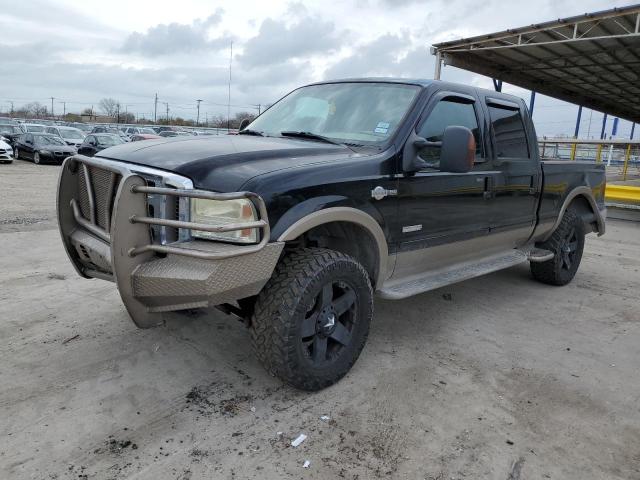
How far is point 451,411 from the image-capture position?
2.99 m

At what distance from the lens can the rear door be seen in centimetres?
449

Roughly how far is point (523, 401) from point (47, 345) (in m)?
3.20

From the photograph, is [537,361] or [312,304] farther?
[537,361]

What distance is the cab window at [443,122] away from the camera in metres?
3.69

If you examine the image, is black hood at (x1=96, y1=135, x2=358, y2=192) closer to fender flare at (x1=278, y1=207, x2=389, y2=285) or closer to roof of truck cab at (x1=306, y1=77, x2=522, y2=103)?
fender flare at (x1=278, y1=207, x2=389, y2=285)

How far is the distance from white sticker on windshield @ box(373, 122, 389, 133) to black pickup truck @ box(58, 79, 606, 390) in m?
0.01

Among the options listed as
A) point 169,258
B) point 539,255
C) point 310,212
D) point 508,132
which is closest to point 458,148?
point 310,212

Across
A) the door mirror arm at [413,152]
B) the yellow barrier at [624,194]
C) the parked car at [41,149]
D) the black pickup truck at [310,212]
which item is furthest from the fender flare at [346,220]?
the parked car at [41,149]

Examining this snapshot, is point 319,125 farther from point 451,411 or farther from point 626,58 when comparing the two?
point 626,58

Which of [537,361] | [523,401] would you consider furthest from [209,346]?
[537,361]

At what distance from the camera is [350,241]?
3.48 meters

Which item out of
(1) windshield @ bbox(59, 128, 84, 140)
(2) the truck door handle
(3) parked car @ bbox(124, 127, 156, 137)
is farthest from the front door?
(3) parked car @ bbox(124, 127, 156, 137)

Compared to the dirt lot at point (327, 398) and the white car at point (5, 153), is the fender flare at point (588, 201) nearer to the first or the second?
the dirt lot at point (327, 398)

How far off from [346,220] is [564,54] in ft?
53.0
